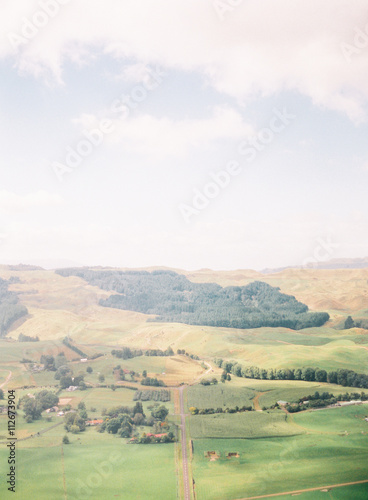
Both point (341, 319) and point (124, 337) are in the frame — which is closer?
point (124, 337)

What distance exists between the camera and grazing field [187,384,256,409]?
3257cm

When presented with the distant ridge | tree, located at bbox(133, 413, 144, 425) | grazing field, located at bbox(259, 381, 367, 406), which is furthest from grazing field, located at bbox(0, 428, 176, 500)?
the distant ridge

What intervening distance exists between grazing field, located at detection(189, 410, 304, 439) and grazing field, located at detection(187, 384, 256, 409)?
4.26 ft

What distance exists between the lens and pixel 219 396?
33.5 metres

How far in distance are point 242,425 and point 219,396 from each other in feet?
13.0

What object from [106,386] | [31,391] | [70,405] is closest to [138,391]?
[106,386]

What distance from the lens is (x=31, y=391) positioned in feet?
111

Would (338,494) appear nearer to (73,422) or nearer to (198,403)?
(198,403)

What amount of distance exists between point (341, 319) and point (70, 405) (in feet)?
111

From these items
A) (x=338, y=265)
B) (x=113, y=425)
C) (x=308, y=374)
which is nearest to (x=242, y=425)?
(x=113, y=425)

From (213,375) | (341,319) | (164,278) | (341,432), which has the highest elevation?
(164,278)

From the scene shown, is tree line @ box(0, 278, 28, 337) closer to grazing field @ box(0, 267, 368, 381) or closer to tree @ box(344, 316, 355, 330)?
grazing field @ box(0, 267, 368, 381)

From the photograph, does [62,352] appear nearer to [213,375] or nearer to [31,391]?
[31,391]

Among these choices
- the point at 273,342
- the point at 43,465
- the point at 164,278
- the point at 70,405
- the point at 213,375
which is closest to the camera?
the point at 43,465
